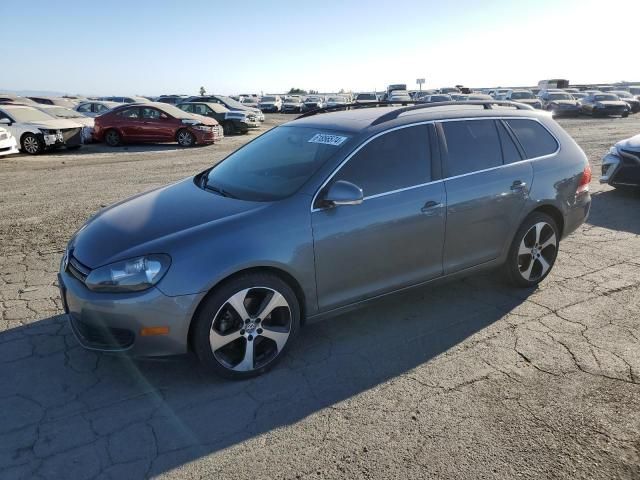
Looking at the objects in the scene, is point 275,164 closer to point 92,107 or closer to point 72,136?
point 72,136

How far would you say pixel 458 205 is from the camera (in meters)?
4.00

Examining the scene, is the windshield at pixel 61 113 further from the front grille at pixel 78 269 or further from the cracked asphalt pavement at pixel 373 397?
the front grille at pixel 78 269

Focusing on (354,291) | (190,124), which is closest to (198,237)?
(354,291)

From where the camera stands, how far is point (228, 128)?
22.7 meters

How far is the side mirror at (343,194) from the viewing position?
11.0 feet

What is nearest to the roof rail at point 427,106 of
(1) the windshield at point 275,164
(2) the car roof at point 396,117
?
(2) the car roof at point 396,117

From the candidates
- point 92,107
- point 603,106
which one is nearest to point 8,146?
point 92,107

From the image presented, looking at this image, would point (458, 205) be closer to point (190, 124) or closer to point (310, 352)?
point (310, 352)

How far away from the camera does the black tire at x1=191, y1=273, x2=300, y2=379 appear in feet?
10.2

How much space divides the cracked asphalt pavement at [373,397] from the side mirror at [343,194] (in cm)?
112

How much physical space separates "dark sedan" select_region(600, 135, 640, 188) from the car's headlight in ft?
26.0

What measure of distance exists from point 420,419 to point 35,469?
208 centimetres

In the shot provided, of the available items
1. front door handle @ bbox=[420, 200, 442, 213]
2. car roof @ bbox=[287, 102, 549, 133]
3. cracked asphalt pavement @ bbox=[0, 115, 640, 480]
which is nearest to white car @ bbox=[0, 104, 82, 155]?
cracked asphalt pavement @ bbox=[0, 115, 640, 480]

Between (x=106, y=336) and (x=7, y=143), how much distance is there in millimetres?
12670
